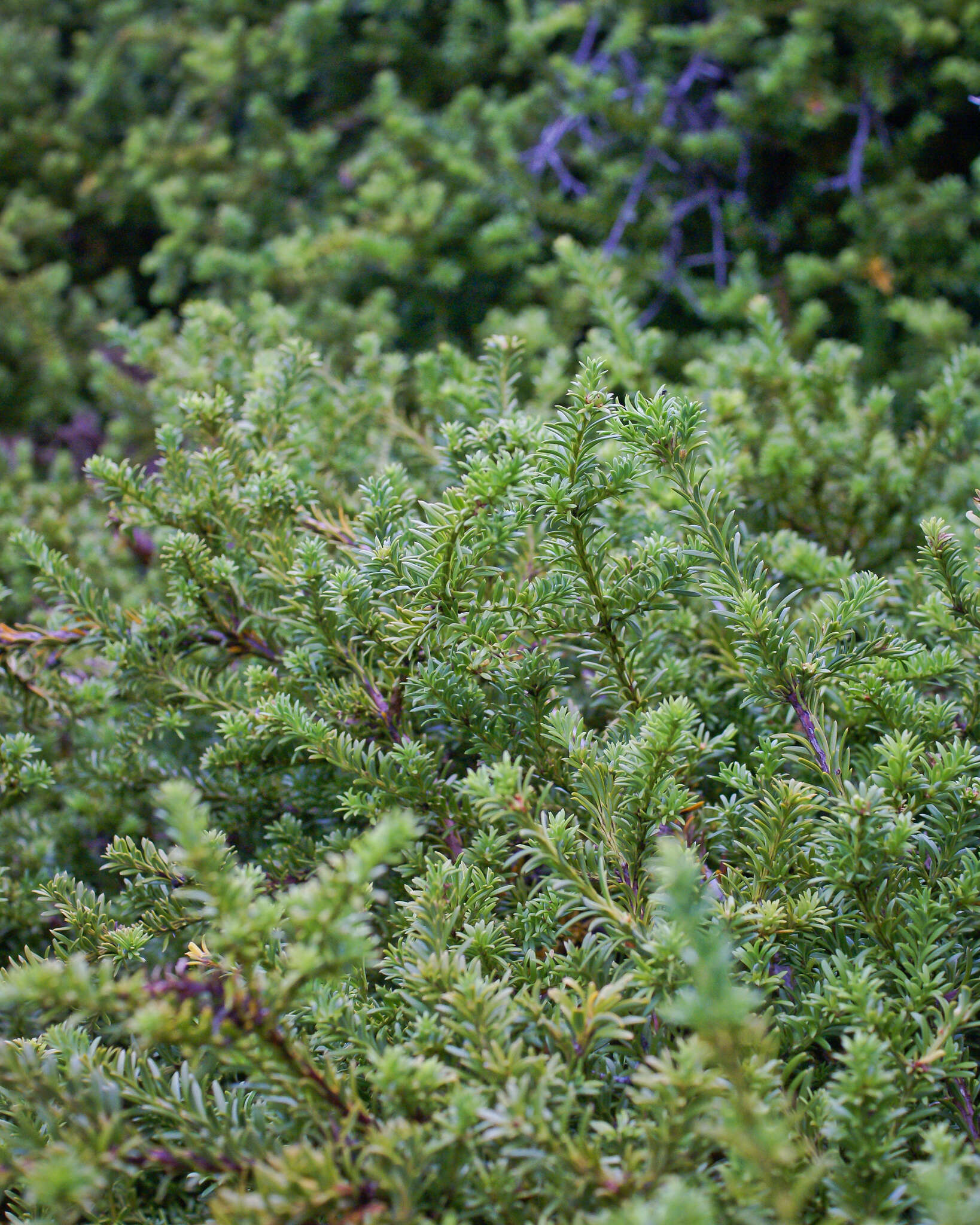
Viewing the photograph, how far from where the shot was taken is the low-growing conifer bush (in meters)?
0.68

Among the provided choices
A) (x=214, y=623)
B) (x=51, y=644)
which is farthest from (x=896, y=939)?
(x=51, y=644)

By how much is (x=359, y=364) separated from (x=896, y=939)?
1.26m

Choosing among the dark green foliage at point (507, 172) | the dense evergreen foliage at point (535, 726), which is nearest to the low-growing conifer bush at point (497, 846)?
the dense evergreen foliage at point (535, 726)

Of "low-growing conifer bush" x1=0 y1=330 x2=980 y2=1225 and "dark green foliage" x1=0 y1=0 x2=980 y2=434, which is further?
"dark green foliage" x1=0 y1=0 x2=980 y2=434

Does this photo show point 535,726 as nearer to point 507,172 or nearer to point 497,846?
point 497,846

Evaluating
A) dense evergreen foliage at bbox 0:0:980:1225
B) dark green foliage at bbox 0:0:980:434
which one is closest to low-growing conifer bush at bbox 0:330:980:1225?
dense evergreen foliage at bbox 0:0:980:1225

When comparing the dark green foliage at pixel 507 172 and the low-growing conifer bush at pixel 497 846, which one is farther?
the dark green foliage at pixel 507 172

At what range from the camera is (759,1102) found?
0.69 m

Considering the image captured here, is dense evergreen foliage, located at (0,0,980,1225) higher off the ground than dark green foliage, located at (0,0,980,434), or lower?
lower

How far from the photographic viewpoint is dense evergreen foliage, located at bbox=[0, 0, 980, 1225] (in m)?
0.70

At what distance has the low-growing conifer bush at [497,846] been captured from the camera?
684 mm

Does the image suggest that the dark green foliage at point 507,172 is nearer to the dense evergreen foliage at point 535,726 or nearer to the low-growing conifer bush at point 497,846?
the dense evergreen foliage at point 535,726

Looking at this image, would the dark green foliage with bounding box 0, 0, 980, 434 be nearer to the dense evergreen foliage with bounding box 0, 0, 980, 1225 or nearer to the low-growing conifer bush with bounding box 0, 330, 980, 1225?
the dense evergreen foliage with bounding box 0, 0, 980, 1225

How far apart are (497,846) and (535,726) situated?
0.14m
